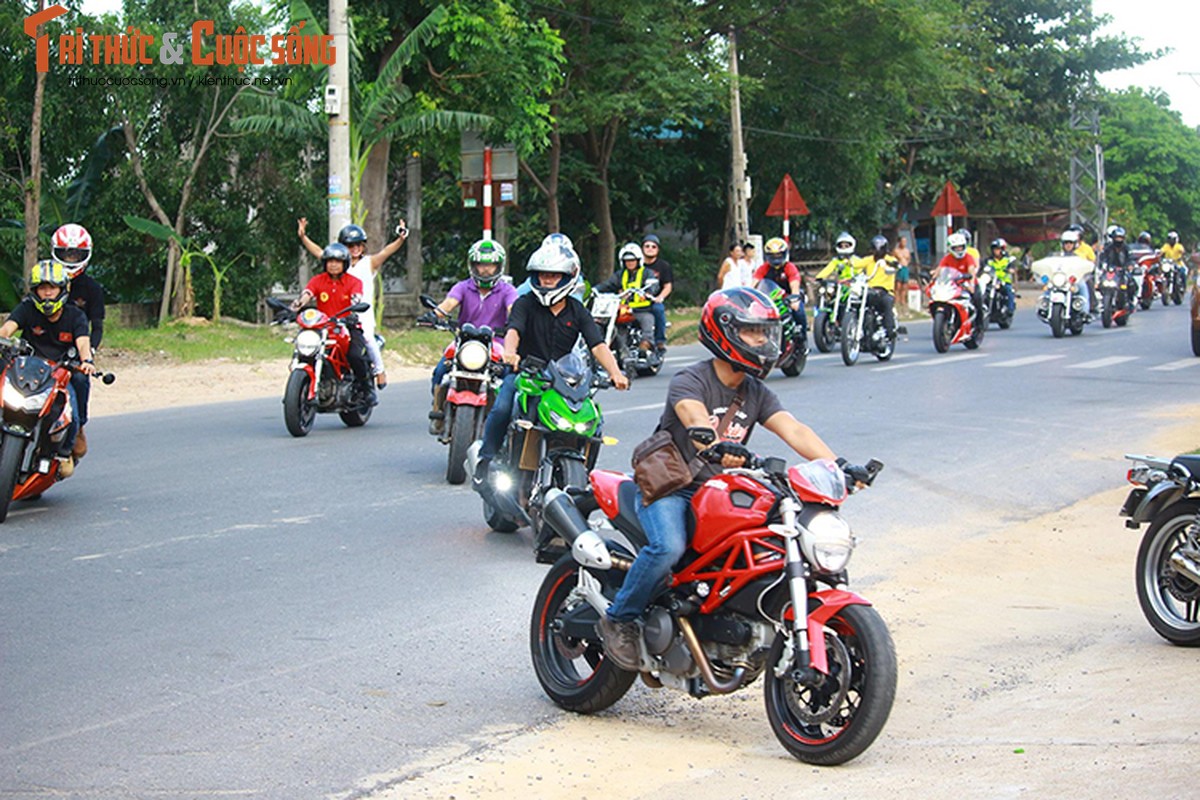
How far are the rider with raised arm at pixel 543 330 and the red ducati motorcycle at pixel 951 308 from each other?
49.3 ft

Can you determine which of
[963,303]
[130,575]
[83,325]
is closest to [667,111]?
[963,303]

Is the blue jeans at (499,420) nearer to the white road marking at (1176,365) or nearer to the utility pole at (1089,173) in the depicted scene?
the white road marking at (1176,365)

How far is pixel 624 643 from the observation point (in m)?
6.14

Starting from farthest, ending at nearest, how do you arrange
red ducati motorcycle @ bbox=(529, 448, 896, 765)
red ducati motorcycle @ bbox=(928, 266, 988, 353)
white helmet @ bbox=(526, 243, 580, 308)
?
red ducati motorcycle @ bbox=(928, 266, 988, 353) < white helmet @ bbox=(526, 243, 580, 308) < red ducati motorcycle @ bbox=(529, 448, 896, 765)

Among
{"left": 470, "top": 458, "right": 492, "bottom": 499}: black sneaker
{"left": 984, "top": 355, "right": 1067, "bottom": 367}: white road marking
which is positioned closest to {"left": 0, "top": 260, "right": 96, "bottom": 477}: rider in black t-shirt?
{"left": 470, "top": 458, "right": 492, "bottom": 499}: black sneaker

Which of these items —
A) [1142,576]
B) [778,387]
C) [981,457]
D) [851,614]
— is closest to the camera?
[851,614]

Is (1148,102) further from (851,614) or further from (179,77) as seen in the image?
(851,614)

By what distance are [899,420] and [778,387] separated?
3336 mm

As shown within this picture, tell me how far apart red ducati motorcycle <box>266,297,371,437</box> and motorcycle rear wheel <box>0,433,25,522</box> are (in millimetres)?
4075

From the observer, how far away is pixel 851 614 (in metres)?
5.50

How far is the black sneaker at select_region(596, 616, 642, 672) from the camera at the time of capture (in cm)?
612

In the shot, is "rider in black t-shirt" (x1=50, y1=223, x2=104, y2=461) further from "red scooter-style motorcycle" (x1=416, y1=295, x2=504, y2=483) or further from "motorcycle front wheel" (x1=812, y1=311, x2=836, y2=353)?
"motorcycle front wheel" (x1=812, y1=311, x2=836, y2=353)

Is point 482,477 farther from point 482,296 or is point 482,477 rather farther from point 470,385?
point 482,296

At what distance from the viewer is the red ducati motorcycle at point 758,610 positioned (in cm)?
553
